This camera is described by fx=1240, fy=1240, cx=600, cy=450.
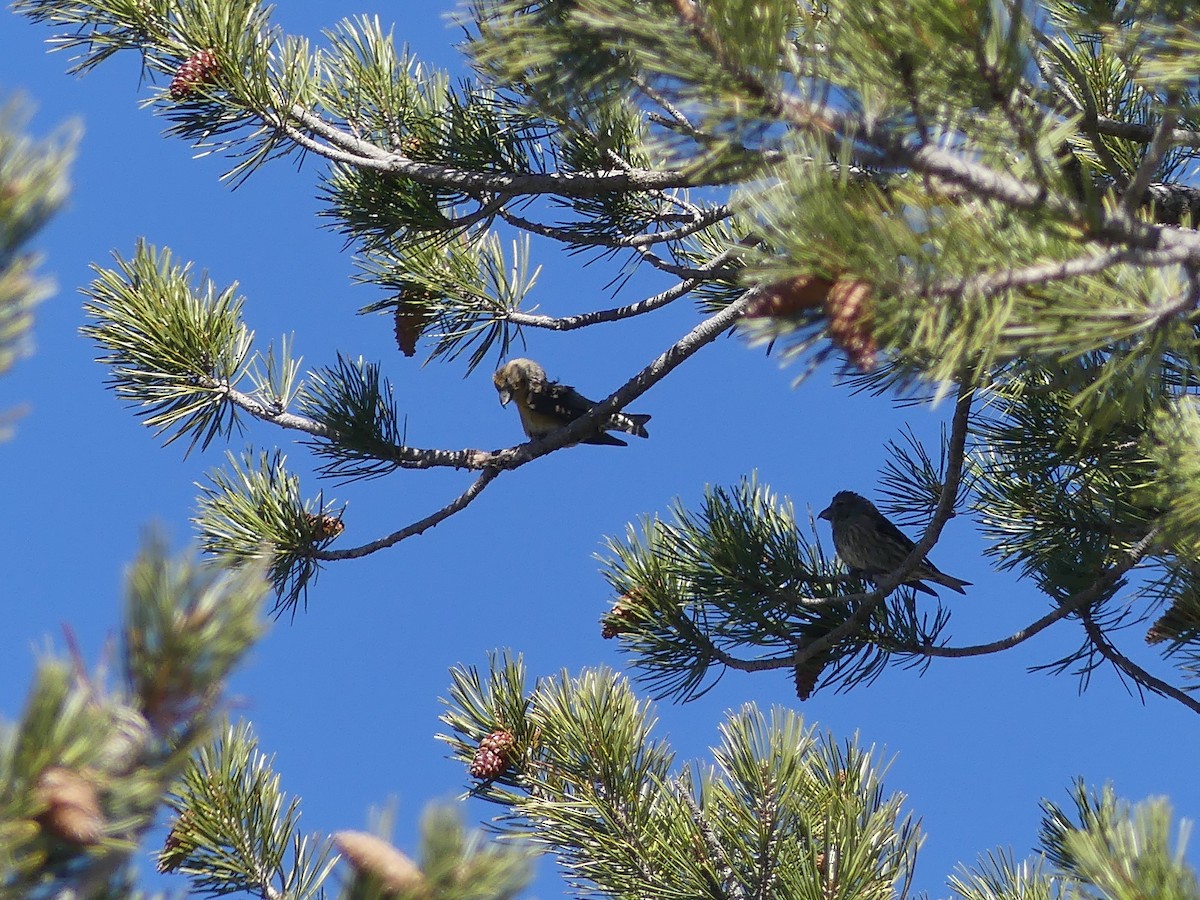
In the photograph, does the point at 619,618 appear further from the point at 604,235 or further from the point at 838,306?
the point at 838,306

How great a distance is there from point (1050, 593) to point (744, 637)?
0.85 metres

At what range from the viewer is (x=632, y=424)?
490cm

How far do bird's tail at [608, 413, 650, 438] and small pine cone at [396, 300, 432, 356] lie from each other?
1018 mm

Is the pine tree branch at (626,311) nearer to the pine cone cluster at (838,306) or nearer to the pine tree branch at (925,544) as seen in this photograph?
the pine tree branch at (925,544)

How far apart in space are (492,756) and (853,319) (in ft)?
6.49

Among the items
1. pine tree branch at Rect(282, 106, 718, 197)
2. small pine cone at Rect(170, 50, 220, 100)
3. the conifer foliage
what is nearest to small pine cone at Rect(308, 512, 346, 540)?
the conifer foliage

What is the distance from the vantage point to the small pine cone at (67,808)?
1.07 m

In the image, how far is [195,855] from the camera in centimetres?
222

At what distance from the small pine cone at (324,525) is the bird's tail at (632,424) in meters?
1.37

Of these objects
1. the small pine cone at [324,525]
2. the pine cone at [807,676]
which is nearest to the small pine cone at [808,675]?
the pine cone at [807,676]

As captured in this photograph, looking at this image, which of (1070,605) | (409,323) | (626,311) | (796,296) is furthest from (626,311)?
(796,296)

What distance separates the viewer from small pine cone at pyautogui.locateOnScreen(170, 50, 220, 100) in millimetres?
2984

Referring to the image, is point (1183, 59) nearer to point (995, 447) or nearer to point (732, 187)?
point (732, 187)

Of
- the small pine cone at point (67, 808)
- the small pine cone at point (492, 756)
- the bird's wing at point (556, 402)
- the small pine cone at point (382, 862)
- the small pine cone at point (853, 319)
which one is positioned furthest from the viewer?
the bird's wing at point (556, 402)
